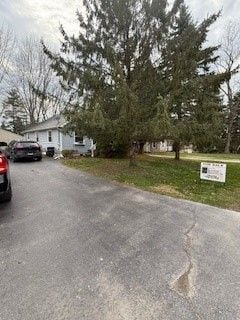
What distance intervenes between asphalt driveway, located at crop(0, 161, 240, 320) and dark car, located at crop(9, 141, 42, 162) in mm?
13163

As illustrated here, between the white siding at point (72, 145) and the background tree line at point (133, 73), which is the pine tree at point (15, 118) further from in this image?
the background tree line at point (133, 73)

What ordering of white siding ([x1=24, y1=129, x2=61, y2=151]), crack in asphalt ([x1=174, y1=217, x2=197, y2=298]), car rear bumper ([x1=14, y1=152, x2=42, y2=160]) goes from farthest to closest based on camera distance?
white siding ([x1=24, y1=129, x2=61, y2=151]) → car rear bumper ([x1=14, y1=152, x2=42, y2=160]) → crack in asphalt ([x1=174, y1=217, x2=197, y2=298])

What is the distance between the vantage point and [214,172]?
10578mm

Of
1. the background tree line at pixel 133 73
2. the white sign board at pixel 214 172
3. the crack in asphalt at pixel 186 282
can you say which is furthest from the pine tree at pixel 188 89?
the crack in asphalt at pixel 186 282

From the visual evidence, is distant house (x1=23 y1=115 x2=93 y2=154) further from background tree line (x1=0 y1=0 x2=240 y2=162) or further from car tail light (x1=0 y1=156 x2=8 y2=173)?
car tail light (x1=0 y1=156 x2=8 y2=173)

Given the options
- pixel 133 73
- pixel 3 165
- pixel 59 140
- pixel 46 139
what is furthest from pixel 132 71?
pixel 46 139

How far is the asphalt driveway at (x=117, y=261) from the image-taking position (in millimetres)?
2947

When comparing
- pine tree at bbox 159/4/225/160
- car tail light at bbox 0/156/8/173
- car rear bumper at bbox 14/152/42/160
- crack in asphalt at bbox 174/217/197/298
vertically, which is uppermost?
pine tree at bbox 159/4/225/160

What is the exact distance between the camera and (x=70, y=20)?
1520cm

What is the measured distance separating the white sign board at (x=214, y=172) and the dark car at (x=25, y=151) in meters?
13.0

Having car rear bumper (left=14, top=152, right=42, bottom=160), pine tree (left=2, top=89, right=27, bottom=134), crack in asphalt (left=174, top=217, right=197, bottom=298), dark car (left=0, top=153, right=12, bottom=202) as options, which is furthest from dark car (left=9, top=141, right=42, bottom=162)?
pine tree (left=2, top=89, right=27, bottom=134)

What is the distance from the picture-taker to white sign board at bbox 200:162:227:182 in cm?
1034

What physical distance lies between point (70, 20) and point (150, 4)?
4.55 m

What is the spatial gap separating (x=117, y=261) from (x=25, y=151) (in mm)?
17196
